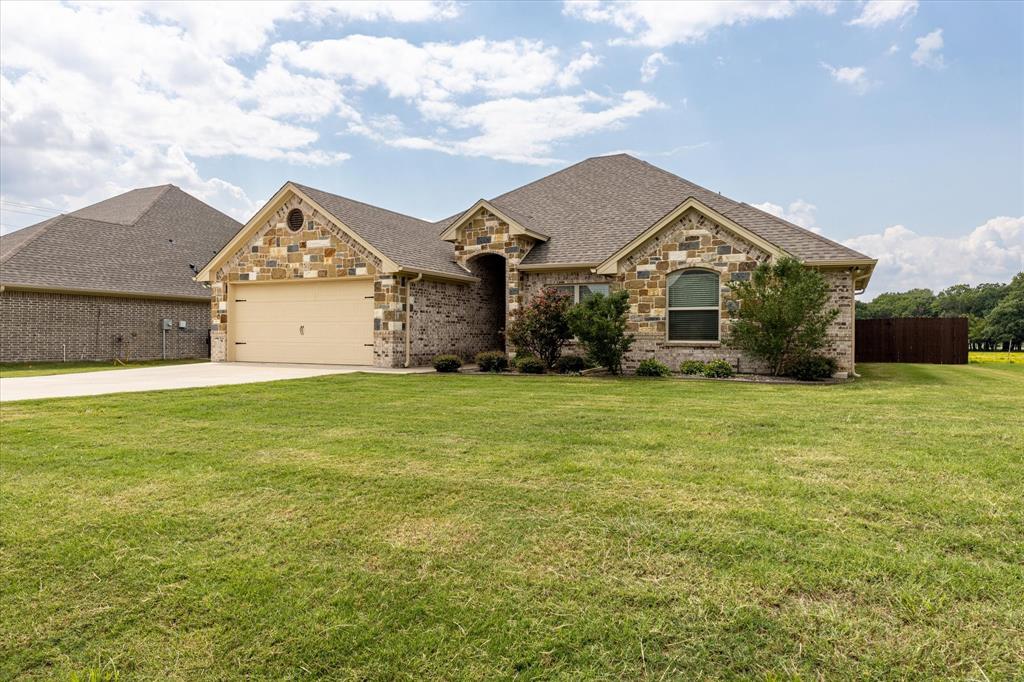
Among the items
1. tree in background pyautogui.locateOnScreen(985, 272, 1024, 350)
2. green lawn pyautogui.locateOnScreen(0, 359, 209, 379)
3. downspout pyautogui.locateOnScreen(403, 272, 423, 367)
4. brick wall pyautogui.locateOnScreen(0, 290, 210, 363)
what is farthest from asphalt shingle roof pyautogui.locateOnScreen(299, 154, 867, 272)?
tree in background pyautogui.locateOnScreen(985, 272, 1024, 350)

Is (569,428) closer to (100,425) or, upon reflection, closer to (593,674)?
(593,674)

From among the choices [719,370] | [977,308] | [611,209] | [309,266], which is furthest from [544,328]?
[977,308]

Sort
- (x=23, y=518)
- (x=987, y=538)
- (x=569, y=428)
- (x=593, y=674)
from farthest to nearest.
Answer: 1. (x=569, y=428)
2. (x=23, y=518)
3. (x=987, y=538)
4. (x=593, y=674)

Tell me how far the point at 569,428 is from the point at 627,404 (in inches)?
92.3

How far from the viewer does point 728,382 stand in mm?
12570

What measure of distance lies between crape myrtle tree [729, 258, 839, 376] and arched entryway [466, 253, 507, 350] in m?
8.02

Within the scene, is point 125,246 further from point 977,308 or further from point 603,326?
point 977,308

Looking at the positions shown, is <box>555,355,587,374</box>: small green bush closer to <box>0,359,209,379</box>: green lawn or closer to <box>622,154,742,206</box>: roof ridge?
<box>622,154,742,206</box>: roof ridge

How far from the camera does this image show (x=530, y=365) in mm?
15320

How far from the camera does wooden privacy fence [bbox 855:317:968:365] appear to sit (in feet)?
68.7

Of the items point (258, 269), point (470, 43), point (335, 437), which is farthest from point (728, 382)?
point (258, 269)

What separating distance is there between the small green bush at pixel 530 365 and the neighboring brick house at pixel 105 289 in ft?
51.1

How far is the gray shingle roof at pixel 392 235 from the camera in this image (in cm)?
1698

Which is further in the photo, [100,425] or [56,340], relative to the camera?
[56,340]
